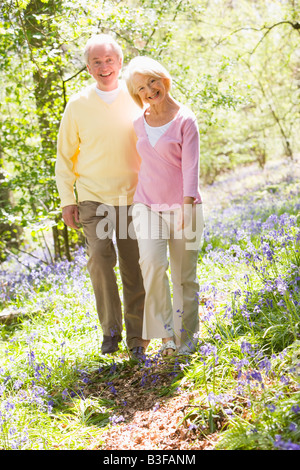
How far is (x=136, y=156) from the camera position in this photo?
3975 mm

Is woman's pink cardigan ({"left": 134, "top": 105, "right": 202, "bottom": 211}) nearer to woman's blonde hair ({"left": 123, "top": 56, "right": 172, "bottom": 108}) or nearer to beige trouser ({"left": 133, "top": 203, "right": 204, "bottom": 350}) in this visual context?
beige trouser ({"left": 133, "top": 203, "right": 204, "bottom": 350})

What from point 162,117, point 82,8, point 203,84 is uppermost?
point 82,8

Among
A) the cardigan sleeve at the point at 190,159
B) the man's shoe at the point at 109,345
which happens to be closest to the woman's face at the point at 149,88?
the cardigan sleeve at the point at 190,159

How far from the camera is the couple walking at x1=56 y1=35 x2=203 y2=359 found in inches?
137

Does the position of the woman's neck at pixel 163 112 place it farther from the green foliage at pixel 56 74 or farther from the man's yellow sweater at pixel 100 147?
the green foliage at pixel 56 74

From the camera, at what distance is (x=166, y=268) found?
358cm

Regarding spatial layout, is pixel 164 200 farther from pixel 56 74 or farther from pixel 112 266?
pixel 56 74

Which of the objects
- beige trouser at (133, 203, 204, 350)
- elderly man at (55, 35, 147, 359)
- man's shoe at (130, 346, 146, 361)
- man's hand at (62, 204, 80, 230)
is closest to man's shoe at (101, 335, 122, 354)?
elderly man at (55, 35, 147, 359)

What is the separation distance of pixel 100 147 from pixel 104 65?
24.4 inches

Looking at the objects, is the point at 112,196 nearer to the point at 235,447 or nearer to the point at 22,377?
the point at 22,377

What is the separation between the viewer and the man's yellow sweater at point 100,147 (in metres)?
3.83

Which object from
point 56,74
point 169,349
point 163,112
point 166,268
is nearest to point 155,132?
point 163,112
